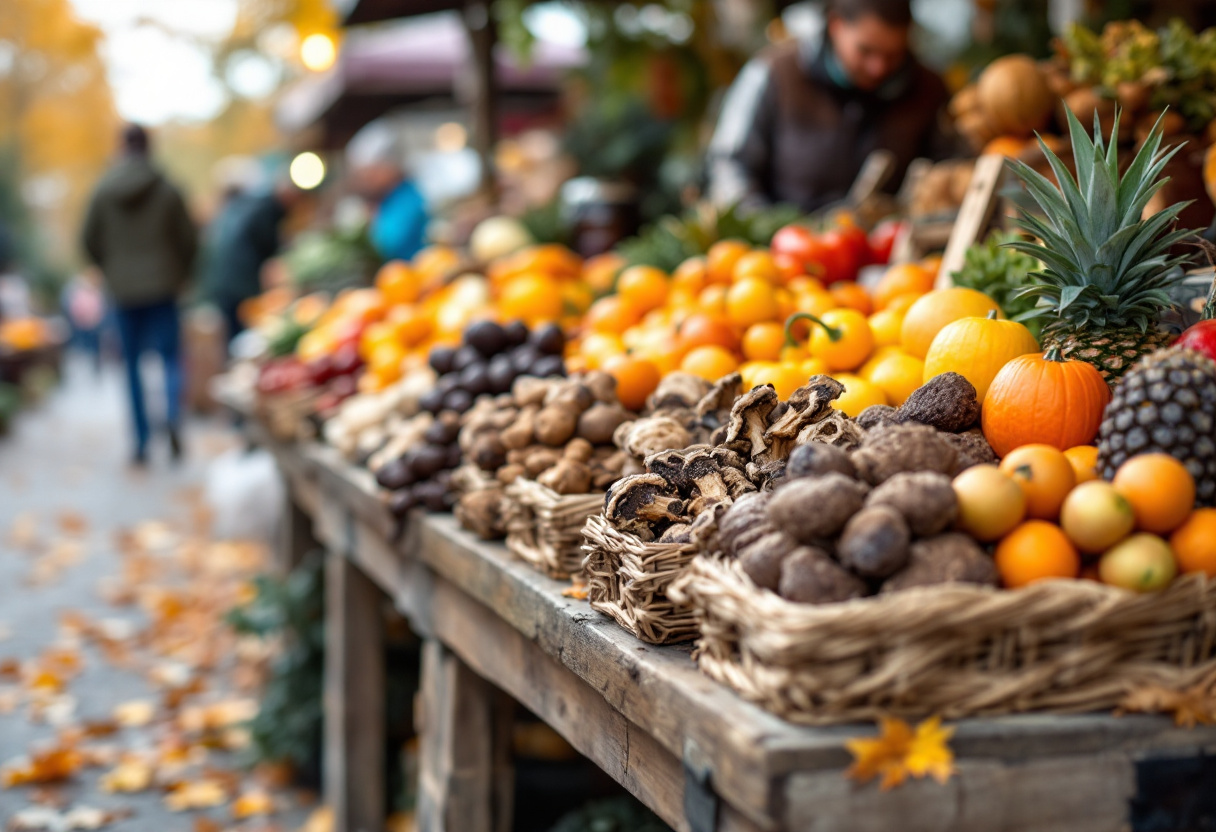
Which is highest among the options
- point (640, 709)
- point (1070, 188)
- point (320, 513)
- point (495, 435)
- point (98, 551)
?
point (1070, 188)

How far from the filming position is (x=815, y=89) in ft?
16.0

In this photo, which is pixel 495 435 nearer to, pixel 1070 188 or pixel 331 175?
pixel 1070 188

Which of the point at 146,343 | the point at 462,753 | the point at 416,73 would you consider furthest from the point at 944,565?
the point at 416,73

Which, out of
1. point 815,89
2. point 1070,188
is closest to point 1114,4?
point 815,89

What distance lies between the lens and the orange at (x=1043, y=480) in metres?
1.49

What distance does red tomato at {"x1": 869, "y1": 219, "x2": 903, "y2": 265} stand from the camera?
361 cm

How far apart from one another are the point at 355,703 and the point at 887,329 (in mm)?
2127

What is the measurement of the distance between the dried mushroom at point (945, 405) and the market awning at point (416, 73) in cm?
879

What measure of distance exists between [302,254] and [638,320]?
4676 millimetres

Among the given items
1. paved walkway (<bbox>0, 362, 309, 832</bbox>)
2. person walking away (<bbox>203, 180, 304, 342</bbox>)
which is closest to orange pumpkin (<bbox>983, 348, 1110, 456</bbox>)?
paved walkway (<bbox>0, 362, 309, 832</bbox>)

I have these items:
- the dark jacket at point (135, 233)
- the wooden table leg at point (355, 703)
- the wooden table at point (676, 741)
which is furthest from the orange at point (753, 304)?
the dark jacket at point (135, 233)

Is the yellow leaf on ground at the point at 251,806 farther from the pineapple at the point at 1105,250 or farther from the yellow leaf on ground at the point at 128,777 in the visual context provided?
the pineapple at the point at 1105,250

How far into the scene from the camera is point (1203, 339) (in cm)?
169

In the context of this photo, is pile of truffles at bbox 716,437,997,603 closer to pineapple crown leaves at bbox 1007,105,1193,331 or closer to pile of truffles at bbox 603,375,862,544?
pile of truffles at bbox 603,375,862,544
